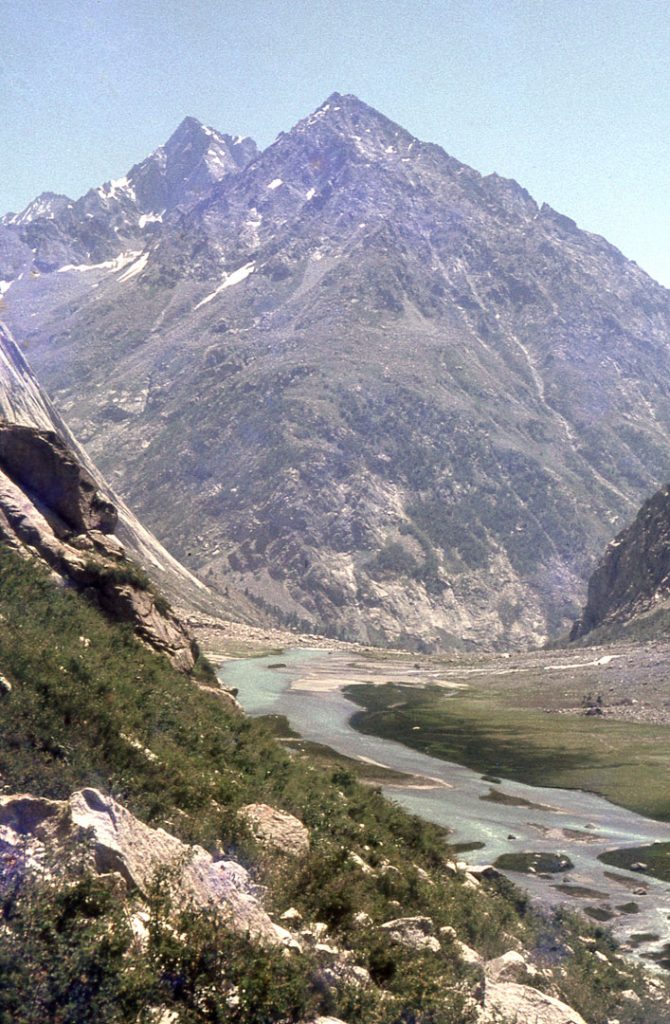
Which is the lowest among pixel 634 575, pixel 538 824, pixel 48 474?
pixel 538 824

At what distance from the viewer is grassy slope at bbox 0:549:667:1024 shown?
11.0 m

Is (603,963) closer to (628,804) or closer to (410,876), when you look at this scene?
(410,876)

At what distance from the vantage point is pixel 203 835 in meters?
16.3

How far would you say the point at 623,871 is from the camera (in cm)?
3578

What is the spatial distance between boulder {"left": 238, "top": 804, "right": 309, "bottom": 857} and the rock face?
12.1 ft

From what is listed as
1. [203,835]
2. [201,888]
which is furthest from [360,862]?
[201,888]

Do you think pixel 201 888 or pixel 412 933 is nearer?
pixel 201 888

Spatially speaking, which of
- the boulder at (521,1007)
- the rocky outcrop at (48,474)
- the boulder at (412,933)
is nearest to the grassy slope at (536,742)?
the rocky outcrop at (48,474)

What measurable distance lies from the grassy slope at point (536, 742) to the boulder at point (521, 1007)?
110 feet

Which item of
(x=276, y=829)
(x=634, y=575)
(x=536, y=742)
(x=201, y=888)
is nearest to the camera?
(x=201, y=888)

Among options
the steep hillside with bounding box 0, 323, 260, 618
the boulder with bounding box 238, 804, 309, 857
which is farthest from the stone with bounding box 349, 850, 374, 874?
the steep hillside with bounding box 0, 323, 260, 618

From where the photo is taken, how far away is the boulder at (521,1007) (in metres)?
14.2

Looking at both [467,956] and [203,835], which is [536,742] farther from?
[203,835]

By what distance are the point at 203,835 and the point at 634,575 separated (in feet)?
504
